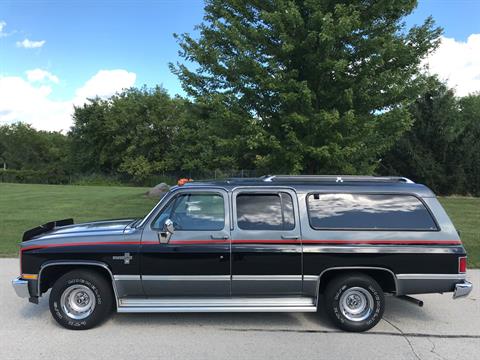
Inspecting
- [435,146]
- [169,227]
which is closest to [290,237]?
[169,227]

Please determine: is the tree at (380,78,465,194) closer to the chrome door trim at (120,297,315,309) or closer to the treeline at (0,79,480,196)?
the treeline at (0,79,480,196)

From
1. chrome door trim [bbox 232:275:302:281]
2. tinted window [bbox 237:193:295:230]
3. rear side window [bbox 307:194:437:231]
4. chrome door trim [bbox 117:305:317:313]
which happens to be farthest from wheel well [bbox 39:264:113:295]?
rear side window [bbox 307:194:437:231]

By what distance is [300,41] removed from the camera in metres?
11.0

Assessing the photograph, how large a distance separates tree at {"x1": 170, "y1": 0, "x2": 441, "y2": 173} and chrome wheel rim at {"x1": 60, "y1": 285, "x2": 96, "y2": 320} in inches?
234

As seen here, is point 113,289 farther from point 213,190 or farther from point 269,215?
point 269,215

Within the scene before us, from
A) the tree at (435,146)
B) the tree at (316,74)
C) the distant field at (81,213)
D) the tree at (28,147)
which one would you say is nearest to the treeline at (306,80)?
the tree at (316,74)

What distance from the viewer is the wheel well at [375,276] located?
18.6 ft

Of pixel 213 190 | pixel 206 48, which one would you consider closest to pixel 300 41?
pixel 206 48

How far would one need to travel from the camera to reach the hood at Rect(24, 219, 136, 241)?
223 inches

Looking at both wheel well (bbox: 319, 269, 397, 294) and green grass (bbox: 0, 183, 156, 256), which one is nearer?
wheel well (bbox: 319, 269, 397, 294)

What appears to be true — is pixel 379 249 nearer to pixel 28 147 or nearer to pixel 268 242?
pixel 268 242

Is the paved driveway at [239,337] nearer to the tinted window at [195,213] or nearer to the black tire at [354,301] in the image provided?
the black tire at [354,301]

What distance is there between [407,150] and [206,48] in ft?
57.1

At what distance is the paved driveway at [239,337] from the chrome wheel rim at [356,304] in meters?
0.22
